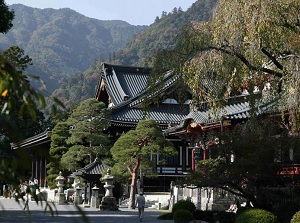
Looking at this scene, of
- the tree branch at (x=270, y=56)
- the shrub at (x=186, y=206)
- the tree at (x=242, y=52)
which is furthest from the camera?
the shrub at (x=186, y=206)

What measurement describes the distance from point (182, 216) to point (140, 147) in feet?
33.6

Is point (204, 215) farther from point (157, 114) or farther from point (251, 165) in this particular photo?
point (157, 114)

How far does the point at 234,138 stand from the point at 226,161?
2.37 feet

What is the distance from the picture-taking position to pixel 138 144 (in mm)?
30359

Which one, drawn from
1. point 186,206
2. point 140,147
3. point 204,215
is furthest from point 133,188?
point 204,215

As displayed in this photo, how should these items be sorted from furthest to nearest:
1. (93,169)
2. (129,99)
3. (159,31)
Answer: (159,31)
(129,99)
(93,169)

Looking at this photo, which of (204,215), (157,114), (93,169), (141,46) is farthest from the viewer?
(141,46)

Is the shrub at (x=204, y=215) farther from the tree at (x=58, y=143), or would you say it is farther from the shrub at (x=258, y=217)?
the tree at (x=58, y=143)

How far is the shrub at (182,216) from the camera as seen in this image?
794 inches

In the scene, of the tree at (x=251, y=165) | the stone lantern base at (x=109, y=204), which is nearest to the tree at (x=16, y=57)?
the tree at (x=251, y=165)

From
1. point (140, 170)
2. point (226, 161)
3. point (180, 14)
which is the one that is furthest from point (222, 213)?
point (180, 14)

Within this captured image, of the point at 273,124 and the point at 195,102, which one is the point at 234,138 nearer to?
the point at 273,124

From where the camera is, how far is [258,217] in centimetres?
1622

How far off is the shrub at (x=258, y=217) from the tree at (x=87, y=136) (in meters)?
20.8
